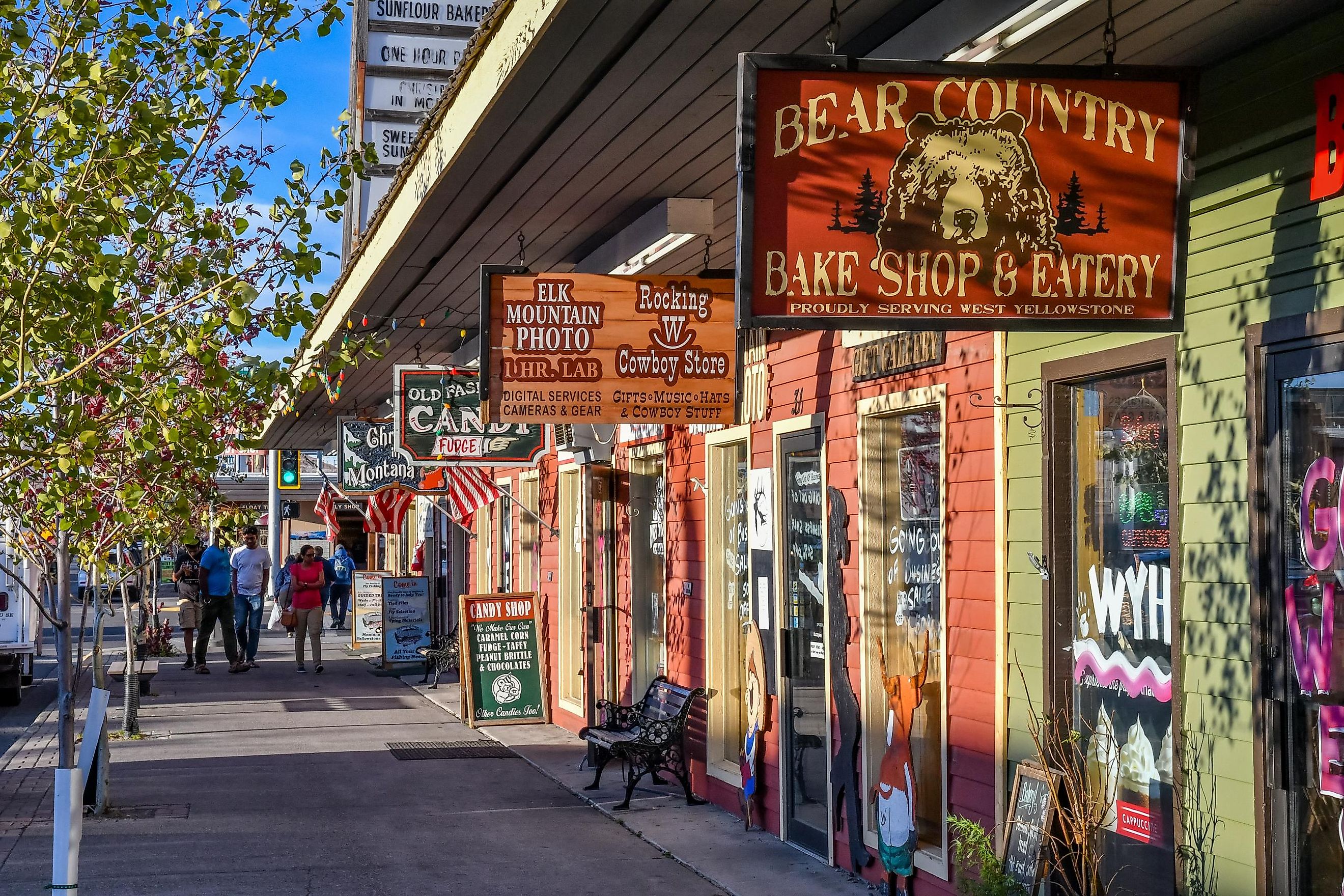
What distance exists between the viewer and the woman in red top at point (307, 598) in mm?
18562

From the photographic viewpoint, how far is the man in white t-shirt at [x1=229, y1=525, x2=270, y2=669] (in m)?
19.1

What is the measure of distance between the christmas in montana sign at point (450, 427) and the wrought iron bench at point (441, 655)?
223 inches

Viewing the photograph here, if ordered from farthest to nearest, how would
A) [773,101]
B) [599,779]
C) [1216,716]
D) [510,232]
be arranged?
[599,779], [510,232], [1216,716], [773,101]

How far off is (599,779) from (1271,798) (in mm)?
6598

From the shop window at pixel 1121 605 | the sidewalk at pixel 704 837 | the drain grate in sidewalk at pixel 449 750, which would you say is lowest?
the drain grate in sidewalk at pixel 449 750

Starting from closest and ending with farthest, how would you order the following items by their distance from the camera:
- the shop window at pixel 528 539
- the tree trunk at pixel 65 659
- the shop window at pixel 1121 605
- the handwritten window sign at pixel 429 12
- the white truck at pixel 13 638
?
the shop window at pixel 1121 605
the tree trunk at pixel 65 659
the shop window at pixel 528 539
the white truck at pixel 13 638
the handwritten window sign at pixel 429 12

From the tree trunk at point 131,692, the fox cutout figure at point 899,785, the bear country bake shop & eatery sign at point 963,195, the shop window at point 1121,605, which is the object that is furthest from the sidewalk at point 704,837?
the bear country bake shop & eatery sign at point 963,195

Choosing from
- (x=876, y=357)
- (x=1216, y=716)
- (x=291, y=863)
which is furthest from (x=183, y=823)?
(x=1216, y=716)

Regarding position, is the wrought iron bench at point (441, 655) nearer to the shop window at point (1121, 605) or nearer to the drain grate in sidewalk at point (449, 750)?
the drain grate in sidewalk at point (449, 750)

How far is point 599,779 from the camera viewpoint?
10.5m

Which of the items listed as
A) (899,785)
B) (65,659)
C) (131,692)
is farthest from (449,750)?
(899,785)

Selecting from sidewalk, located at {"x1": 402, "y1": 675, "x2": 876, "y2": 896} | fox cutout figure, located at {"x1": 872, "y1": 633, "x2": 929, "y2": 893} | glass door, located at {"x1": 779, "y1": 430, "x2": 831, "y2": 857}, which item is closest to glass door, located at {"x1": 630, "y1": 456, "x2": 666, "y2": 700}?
sidewalk, located at {"x1": 402, "y1": 675, "x2": 876, "y2": 896}

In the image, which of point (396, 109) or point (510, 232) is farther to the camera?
point (396, 109)

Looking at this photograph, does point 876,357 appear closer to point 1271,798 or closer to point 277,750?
point 1271,798
